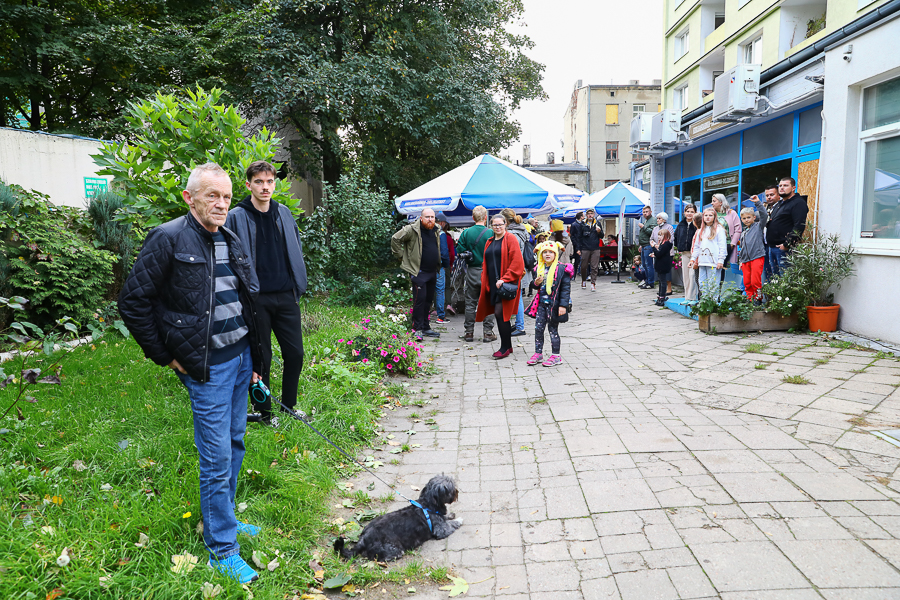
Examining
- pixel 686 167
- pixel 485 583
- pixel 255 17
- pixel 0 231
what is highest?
pixel 255 17

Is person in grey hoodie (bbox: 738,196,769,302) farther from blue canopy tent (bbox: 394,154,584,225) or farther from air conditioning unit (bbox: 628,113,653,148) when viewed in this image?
air conditioning unit (bbox: 628,113,653,148)

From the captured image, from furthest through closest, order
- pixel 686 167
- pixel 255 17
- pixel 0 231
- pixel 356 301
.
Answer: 1. pixel 686 167
2. pixel 255 17
3. pixel 356 301
4. pixel 0 231

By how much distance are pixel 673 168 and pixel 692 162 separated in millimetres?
1718

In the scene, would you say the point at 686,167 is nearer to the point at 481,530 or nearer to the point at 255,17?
the point at 255,17

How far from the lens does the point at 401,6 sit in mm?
16000

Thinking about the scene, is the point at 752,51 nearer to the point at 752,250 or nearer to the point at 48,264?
the point at 752,250

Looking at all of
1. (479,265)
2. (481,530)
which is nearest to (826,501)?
(481,530)

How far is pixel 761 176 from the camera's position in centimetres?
1295

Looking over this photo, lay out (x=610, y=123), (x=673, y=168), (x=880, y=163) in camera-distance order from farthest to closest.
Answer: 1. (x=610, y=123)
2. (x=673, y=168)
3. (x=880, y=163)

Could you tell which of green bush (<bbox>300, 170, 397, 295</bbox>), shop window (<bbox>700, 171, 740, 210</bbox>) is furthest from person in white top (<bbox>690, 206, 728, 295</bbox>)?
green bush (<bbox>300, 170, 397, 295</bbox>)

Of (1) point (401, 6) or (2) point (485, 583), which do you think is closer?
(2) point (485, 583)

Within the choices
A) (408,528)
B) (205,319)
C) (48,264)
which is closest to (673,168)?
(48,264)

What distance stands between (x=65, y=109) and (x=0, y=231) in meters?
9.23

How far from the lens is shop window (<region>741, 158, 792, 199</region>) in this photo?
1191 cm
